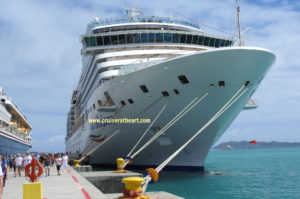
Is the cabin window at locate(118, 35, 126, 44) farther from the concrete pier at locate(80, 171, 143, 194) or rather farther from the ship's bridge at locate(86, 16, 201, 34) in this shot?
the concrete pier at locate(80, 171, 143, 194)

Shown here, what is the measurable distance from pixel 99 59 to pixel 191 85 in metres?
9.17

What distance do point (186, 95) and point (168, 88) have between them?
99 cm

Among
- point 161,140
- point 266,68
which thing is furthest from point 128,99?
point 266,68

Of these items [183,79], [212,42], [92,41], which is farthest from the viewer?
[212,42]

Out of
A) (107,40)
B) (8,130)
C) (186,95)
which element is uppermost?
(107,40)

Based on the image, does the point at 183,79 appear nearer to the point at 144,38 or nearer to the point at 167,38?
the point at 167,38

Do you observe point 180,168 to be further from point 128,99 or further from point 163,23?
point 163,23

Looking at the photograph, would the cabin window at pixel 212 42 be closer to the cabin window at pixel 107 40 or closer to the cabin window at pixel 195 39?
the cabin window at pixel 195 39

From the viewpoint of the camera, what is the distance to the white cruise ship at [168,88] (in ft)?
49.7

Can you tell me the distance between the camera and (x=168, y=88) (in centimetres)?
1599

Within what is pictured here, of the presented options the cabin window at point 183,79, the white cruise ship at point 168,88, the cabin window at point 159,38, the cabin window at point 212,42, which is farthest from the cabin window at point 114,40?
the cabin window at point 183,79

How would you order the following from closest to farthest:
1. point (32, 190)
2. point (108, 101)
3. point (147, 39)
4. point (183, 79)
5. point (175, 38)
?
point (32, 190) < point (183, 79) < point (108, 101) < point (147, 39) < point (175, 38)

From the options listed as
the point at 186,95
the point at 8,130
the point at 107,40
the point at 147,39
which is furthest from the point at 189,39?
the point at 8,130

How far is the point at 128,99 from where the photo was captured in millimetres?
17688
